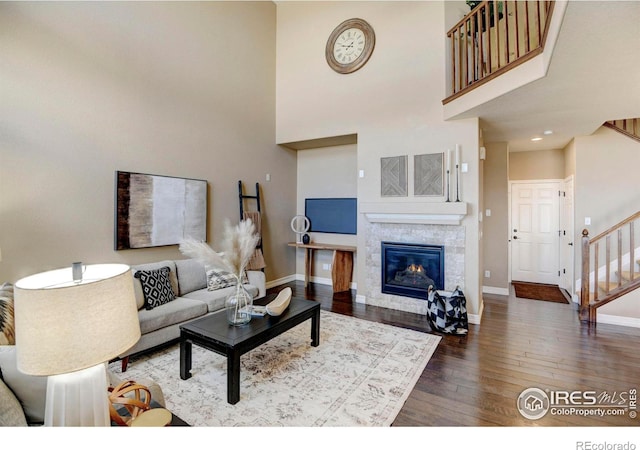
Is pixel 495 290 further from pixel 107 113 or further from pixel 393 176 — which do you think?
pixel 107 113

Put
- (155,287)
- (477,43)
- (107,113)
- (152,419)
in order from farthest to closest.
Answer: (477,43) < (107,113) < (155,287) < (152,419)

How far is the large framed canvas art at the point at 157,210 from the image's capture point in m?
3.34

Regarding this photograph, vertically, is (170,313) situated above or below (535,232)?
below

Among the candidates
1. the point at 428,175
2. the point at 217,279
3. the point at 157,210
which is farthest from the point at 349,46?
the point at 217,279

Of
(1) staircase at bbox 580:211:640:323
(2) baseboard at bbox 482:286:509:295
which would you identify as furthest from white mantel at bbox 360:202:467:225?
(2) baseboard at bbox 482:286:509:295

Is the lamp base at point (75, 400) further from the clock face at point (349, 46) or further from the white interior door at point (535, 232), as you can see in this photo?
the white interior door at point (535, 232)

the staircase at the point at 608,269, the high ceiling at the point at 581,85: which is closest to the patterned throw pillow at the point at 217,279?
the high ceiling at the point at 581,85

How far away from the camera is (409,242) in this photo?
4234mm

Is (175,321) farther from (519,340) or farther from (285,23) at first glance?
(285,23)

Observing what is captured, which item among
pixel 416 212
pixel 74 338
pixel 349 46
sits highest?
pixel 349 46

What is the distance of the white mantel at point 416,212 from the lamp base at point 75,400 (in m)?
3.72

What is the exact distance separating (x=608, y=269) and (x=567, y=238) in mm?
1691
